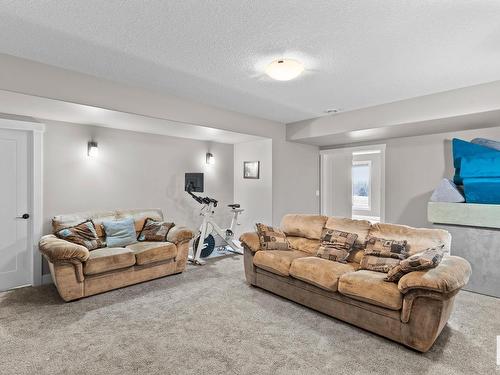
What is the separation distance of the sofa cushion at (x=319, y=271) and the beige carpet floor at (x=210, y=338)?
0.35 m

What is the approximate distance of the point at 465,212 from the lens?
371 cm

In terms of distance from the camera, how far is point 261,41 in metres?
2.48

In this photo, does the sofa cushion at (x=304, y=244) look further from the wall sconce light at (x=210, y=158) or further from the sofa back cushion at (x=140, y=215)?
the wall sconce light at (x=210, y=158)

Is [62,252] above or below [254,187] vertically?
below

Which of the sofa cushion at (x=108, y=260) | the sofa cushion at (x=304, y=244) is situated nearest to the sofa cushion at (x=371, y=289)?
the sofa cushion at (x=304, y=244)

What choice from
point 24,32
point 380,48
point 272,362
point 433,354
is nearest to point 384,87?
point 380,48

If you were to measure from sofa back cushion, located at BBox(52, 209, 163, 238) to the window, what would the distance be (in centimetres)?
524

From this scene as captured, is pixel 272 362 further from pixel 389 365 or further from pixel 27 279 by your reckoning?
pixel 27 279

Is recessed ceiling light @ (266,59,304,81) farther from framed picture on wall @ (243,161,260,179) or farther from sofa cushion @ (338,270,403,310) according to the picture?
framed picture on wall @ (243,161,260,179)

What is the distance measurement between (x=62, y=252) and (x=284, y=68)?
9.85 ft

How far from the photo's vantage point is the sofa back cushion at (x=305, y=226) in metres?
3.83

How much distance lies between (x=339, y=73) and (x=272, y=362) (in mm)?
2861

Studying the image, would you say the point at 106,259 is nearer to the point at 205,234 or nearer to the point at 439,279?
the point at 205,234

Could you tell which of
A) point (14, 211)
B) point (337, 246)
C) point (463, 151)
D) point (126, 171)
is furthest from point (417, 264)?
point (14, 211)
